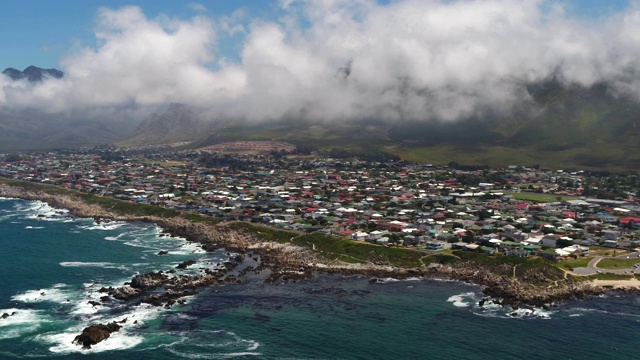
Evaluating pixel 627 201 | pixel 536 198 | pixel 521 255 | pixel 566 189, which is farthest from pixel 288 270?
pixel 566 189

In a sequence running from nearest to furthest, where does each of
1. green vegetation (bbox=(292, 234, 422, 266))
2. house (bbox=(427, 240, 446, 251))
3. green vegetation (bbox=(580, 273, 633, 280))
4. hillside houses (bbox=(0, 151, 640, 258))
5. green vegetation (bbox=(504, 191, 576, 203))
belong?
green vegetation (bbox=(580, 273, 633, 280)) → green vegetation (bbox=(292, 234, 422, 266)) → house (bbox=(427, 240, 446, 251)) → hillside houses (bbox=(0, 151, 640, 258)) → green vegetation (bbox=(504, 191, 576, 203))

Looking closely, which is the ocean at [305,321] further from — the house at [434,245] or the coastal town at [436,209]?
the coastal town at [436,209]

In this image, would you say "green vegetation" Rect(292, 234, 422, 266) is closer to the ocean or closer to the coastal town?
the coastal town

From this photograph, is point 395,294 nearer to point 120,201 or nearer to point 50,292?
point 50,292

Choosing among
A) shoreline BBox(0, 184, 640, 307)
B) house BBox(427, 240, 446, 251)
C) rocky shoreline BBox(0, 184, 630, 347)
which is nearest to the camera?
rocky shoreline BBox(0, 184, 630, 347)

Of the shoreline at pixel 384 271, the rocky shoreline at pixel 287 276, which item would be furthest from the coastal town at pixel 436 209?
the rocky shoreline at pixel 287 276

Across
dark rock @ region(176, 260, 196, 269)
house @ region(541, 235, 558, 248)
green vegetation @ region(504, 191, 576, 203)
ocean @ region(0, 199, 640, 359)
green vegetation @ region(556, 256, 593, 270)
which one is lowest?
ocean @ region(0, 199, 640, 359)

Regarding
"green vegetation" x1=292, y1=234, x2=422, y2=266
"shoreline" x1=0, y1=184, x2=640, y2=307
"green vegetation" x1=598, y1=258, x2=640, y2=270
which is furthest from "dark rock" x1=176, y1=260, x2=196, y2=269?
"green vegetation" x1=598, y1=258, x2=640, y2=270

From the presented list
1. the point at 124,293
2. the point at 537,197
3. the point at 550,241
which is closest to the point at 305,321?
the point at 124,293
